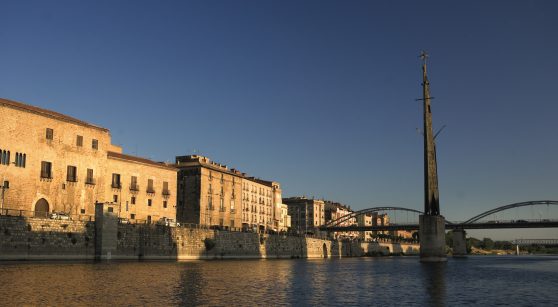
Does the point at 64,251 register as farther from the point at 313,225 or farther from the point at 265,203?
the point at 313,225

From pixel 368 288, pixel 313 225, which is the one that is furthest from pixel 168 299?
pixel 313 225

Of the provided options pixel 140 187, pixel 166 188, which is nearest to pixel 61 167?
pixel 140 187

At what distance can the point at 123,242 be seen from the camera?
6594cm

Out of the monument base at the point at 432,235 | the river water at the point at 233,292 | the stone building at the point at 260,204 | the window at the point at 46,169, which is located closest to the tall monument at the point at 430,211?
the monument base at the point at 432,235

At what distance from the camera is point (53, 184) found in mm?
67438

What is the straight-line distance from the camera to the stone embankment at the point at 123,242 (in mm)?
54000

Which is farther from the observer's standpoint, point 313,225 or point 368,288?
point 313,225

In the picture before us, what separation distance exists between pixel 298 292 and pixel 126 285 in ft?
34.6

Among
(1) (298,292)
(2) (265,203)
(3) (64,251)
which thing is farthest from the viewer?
(2) (265,203)

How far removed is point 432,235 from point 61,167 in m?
44.6

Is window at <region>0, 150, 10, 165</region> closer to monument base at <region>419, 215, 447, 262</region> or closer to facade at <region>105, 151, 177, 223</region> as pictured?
facade at <region>105, 151, 177, 223</region>

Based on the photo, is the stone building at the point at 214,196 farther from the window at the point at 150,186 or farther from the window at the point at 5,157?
the window at the point at 5,157

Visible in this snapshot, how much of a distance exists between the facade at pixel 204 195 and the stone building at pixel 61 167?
18.0 metres

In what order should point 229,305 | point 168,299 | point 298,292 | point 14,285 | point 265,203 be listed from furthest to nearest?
point 265,203 < point 298,292 < point 14,285 < point 168,299 < point 229,305
